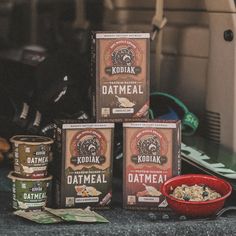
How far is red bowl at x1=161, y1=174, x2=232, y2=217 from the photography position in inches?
66.4

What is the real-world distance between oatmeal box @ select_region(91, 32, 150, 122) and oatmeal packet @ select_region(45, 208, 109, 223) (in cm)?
22

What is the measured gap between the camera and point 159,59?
7.91 feet

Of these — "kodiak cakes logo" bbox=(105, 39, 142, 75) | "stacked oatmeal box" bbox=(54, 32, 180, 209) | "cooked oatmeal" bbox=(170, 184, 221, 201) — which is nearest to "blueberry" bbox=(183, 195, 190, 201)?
"cooked oatmeal" bbox=(170, 184, 221, 201)

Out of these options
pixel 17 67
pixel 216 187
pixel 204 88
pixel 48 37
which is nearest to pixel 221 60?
pixel 204 88

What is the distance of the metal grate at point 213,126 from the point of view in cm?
220

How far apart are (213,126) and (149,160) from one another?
456 millimetres

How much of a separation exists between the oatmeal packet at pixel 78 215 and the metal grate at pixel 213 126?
570 mm

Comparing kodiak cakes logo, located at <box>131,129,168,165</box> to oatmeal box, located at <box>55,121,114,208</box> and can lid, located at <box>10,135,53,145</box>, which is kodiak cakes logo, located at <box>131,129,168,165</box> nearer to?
oatmeal box, located at <box>55,121,114,208</box>

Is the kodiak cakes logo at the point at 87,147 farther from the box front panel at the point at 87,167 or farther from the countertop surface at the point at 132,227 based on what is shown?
the countertop surface at the point at 132,227

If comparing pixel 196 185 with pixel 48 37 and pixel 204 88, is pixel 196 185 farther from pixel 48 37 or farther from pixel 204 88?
pixel 48 37

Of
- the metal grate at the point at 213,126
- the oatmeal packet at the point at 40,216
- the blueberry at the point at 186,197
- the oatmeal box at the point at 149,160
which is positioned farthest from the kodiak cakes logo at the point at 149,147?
the metal grate at the point at 213,126

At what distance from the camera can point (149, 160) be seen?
5.96ft

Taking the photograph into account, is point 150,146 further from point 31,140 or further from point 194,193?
point 31,140

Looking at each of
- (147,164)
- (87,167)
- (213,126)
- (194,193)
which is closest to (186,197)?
(194,193)
